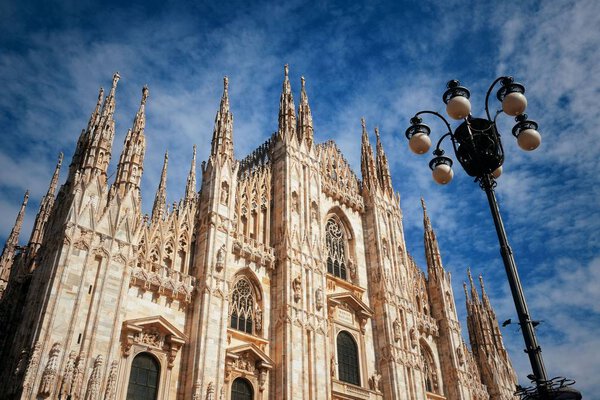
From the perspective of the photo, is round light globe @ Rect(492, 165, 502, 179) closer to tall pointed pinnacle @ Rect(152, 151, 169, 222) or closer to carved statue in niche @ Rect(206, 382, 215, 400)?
carved statue in niche @ Rect(206, 382, 215, 400)

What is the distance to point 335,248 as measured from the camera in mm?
29562

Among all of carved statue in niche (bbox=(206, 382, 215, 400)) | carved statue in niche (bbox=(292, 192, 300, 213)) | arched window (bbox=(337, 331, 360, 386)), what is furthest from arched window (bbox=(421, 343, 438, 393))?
carved statue in niche (bbox=(206, 382, 215, 400))

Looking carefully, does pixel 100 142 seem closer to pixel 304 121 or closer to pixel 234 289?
pixel 234 289

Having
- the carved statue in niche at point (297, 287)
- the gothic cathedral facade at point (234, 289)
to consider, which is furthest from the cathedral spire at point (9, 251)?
the carved statue in niche at point (297, 287)

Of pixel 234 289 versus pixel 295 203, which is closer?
pixel 234 289

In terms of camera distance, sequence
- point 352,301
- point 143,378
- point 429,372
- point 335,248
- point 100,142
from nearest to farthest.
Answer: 1. point 143,378
2. point 100,142
3. point 352,301
4. point 335,248
5. point 429,372

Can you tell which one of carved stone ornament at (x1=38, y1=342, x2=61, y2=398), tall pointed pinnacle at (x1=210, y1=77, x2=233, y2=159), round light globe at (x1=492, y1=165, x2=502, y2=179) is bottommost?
carved stone ornament at (x1=38, y1=342, x2=61, y2=398)

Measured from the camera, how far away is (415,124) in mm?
12414

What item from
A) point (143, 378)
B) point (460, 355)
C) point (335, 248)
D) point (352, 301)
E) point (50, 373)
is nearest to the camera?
point (50, 373)

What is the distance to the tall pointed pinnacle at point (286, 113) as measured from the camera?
95.4ft

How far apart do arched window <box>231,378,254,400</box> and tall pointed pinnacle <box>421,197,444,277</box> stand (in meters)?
17.2

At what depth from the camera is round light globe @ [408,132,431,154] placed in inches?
478

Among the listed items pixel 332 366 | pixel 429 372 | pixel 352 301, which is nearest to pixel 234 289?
pixel 332 366

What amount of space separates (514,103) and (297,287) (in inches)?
595
